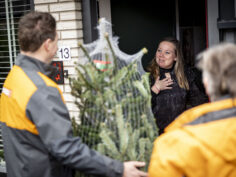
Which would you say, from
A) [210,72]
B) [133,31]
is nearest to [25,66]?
[210,72]

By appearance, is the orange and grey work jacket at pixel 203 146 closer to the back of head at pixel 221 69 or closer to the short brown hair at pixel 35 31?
the back of head at pixel 221 69

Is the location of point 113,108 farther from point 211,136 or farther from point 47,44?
point 211,136

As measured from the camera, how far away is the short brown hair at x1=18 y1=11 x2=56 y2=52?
2.16 meters

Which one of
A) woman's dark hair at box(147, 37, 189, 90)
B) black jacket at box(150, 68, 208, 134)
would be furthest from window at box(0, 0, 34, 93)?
black jacket at box(150, 68, 208, 134)

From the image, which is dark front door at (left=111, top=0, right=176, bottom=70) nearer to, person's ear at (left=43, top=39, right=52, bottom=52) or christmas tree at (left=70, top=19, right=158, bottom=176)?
christmas tree at (left=70, top=19, right=158, bottom=176)

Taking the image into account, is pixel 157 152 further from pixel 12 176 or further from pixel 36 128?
pixel 12 176

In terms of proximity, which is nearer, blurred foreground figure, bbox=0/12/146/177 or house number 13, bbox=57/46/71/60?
blurred foreground figure, bbox=0/12/146/177

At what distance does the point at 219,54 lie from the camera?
5.28ft

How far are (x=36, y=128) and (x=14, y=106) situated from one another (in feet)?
0.80

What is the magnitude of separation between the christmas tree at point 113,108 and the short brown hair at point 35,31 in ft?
0.87

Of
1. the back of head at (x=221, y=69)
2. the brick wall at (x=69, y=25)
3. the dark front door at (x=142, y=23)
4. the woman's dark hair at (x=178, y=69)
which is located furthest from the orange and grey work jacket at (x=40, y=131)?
the dark front door at (x=142, y=23)

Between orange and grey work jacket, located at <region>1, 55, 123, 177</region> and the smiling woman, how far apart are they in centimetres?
166

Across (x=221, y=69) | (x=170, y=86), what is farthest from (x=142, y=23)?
(x=221, y=69)

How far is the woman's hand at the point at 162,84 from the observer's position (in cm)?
368
